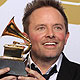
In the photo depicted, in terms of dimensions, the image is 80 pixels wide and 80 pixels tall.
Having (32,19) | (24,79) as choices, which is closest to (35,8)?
(32,19)

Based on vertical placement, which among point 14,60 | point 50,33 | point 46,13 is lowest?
point 14,60

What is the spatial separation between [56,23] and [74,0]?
493mm

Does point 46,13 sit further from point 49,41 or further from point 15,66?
point 15,66

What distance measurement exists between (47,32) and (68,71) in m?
0.29

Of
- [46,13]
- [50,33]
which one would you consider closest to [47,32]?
[50,33]

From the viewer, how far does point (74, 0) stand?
68.7 inches

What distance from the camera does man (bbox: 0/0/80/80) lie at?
131 centimetres

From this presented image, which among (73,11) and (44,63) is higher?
(73,11)

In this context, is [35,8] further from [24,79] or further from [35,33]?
[24,79]

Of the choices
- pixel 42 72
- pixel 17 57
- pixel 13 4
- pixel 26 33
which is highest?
pixel 13 4

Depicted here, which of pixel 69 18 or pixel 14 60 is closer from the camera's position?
pixel 14 60

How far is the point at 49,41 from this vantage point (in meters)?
1.31

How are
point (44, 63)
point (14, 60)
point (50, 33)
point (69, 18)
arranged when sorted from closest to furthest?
point (14, 60) → point (50, 33) → point (44, 63) → point (69, 18)

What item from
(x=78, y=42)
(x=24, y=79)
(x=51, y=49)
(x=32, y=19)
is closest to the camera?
(x=24, y=79)
